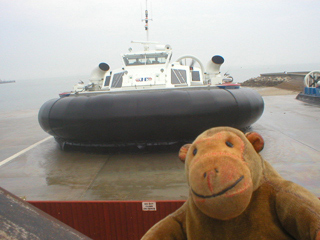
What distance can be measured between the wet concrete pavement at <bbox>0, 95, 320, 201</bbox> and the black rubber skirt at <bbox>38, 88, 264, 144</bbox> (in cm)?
33

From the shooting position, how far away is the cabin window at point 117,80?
244 inches

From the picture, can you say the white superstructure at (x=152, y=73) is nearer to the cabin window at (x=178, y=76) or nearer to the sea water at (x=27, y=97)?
the cabin window at (x=178, y=76)

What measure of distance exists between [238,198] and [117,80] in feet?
18.3

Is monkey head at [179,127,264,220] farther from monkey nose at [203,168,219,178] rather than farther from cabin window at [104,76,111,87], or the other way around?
cabin window at [104,76,111,87]

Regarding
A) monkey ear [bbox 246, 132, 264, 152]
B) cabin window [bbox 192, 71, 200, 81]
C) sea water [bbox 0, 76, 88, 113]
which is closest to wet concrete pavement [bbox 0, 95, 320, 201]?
monkey ear [bbox 246, 132, 264, 152]

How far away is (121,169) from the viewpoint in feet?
12.5

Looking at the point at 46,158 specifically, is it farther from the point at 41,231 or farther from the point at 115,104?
the point at 41,231

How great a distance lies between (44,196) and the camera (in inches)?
123

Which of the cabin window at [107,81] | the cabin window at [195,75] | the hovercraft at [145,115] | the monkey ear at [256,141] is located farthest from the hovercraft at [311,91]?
the monkey ear at [256,141]

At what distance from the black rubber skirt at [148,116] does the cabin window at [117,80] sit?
1.68 meters

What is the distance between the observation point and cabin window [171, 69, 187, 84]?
240 inches

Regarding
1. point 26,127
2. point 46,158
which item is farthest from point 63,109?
point 26,127

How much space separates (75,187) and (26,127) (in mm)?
5014

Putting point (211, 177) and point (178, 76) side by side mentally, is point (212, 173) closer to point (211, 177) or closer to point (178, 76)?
point (211, 177)
